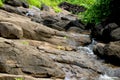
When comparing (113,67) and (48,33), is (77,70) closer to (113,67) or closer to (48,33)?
(113,67)

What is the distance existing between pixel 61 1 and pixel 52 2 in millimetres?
3865

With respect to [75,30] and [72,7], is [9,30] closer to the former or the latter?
[75,30]

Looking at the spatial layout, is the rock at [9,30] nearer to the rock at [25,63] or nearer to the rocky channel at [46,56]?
the rocky channel at [46,56]

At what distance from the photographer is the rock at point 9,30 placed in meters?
17.7

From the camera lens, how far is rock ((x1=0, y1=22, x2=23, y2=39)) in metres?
17.7

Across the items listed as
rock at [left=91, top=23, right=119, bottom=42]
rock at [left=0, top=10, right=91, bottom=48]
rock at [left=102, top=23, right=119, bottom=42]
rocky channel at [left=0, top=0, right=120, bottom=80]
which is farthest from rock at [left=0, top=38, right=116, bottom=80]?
rock at [left=102, top=23, right=119, bottom=42]

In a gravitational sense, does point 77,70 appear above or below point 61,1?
below

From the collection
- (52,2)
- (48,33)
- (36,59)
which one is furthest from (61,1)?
(36,59)

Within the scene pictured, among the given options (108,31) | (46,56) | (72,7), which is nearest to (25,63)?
(46,56)

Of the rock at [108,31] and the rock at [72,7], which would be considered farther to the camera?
the rock at [72,7]

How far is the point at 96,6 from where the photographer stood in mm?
26641

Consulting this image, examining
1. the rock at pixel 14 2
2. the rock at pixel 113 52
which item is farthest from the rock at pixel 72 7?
the rock at pixel 113 52

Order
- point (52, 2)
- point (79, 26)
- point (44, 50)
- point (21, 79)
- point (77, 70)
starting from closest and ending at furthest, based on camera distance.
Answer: point (21, 79) < point (77, 70) < point (44, 50) < point (79, 26) < point (52, 2)

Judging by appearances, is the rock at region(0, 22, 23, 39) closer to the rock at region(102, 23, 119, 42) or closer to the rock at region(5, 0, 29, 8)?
the rock at region(102, 23, 119, 42)
